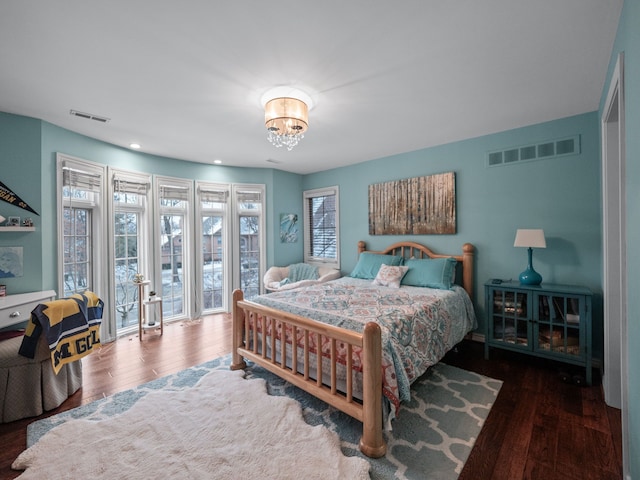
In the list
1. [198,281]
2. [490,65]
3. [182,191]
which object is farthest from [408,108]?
[198,281]

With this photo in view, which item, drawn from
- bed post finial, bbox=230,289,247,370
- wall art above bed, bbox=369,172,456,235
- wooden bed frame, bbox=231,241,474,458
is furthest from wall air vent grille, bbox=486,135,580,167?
bed post finial, bbox=230,289,247,370

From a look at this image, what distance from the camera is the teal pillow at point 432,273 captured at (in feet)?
11.1

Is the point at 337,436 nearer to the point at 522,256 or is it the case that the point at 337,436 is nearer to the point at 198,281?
the point at 522,256

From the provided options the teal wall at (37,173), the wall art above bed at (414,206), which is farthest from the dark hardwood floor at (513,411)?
Answer: the wall art above bed at (414,206)

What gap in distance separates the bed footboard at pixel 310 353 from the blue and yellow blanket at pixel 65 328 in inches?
46.0

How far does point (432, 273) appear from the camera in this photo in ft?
11.4

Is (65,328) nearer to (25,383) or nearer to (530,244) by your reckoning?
(25,383)

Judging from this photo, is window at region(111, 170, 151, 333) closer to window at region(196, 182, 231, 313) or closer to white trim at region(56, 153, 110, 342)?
white trim at region(56, 153, 110, 342)

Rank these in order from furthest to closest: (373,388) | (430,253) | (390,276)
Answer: (430,253)
(390,276)
(373,388)

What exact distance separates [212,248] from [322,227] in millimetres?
1909

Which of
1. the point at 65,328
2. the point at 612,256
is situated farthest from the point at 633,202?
the point at 65,328

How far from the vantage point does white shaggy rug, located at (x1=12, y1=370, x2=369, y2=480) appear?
1.62 m

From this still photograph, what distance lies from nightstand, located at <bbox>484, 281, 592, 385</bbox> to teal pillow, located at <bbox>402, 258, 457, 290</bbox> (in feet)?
1.42

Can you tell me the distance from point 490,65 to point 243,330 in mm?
2991
